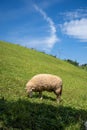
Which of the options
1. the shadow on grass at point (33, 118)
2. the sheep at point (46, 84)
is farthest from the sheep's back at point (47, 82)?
the shadow on grass at point (33, 118)

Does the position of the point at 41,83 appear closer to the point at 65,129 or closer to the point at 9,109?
the point at 9,109

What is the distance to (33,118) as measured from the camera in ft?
43.3

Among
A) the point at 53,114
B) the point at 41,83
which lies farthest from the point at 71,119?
the point at 41,83

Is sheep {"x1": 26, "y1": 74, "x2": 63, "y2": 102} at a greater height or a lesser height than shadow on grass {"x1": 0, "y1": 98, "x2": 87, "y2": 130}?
greater

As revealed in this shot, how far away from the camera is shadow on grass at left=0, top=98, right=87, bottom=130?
12.3 m

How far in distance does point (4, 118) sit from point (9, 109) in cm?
121

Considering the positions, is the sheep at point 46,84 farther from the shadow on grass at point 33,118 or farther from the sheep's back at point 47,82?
the shadow on grass at point 33,118

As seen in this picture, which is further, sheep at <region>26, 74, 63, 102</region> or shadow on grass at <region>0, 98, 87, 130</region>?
sheep at <region>26, 74, 63, 102</region>

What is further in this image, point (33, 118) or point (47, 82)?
point (47, 82)

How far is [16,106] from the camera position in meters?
14.2

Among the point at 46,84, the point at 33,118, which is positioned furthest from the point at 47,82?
the point at 33,118

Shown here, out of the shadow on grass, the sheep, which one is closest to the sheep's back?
the sheep

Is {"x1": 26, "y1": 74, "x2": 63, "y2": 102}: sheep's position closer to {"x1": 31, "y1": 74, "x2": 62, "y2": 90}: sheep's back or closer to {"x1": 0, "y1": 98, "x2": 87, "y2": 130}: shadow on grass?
{"x1": 31, "y1": 74, "x2": 62, "y2": 90}: sheep's back

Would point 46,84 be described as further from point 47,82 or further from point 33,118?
point 33,118
